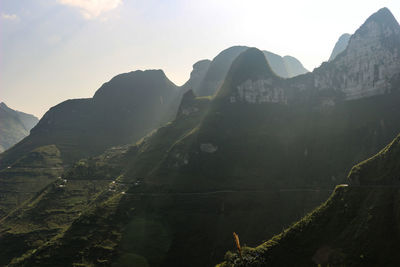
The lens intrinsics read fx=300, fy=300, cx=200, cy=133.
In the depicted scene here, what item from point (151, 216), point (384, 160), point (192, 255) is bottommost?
point (192, 255)

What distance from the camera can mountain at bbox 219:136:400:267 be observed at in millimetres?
73938

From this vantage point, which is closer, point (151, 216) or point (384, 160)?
point (384, 160)

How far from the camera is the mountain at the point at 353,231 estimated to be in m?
73.9

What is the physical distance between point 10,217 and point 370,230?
212119 millimetres

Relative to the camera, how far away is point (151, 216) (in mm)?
162875

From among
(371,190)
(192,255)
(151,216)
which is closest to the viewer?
(371,190)

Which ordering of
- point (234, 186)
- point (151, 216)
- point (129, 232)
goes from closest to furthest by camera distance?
1. point (129, 232)
2. point (151, 216)
3. point (234, 186)

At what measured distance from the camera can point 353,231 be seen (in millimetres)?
80938

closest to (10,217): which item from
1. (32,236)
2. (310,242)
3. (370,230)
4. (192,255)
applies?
(32,236)

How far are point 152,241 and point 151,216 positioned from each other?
21.2 m

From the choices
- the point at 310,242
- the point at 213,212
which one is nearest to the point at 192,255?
the point at 213,212

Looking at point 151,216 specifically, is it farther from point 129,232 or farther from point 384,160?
point 384,160

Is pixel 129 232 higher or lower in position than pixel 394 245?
lower

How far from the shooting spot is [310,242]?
85438mm
